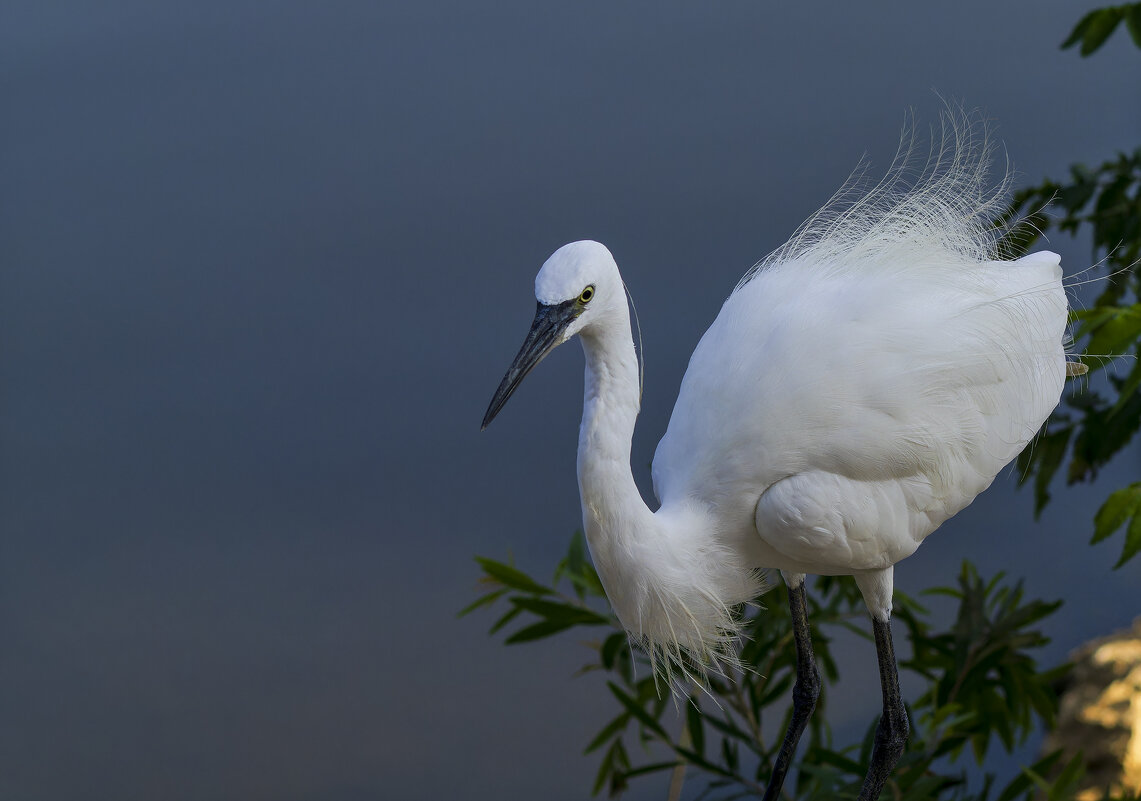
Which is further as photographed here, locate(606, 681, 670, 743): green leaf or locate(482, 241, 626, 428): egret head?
locate(606, 681, 670, 743): green leaf

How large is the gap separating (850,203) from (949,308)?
33cm

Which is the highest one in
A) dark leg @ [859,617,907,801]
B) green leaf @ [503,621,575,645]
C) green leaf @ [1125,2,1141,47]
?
green leaf @ [1125,2,1141,47]

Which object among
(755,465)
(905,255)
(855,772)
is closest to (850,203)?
(905,255)

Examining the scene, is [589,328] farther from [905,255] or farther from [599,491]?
[905,255]

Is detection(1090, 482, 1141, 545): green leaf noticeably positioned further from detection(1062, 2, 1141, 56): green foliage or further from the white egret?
detection(1062, 2, 1141, 56): green foliage

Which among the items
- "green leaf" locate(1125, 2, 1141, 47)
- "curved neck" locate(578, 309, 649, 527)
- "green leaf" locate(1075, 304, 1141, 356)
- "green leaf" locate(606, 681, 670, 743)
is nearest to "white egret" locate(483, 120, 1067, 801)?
"curved neck" locate(578, 309, 649, 527)

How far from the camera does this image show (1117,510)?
1538mm

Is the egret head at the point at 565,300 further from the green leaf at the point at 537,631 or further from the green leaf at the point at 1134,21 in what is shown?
the green leaf at the point at 1134,21

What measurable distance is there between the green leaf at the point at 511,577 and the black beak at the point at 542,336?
36.2 inches

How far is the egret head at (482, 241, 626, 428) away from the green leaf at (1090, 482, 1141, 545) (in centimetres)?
81

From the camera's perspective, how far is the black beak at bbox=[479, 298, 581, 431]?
1.28m

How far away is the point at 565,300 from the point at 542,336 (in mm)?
54

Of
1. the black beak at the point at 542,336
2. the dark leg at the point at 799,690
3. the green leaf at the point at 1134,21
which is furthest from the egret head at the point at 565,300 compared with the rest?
the green leaf at the point at 1134,21

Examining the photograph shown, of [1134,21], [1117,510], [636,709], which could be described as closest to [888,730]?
[1117,510]
